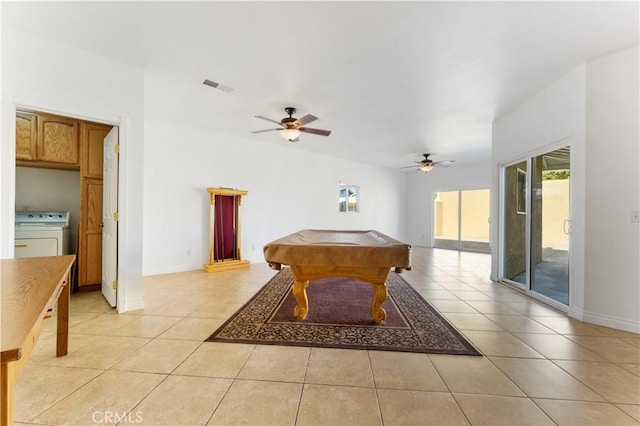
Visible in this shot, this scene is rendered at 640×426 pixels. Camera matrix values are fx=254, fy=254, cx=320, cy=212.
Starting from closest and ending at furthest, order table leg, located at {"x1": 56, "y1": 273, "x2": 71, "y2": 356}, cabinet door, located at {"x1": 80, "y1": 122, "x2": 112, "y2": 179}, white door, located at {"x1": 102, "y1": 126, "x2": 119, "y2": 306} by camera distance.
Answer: table leg, located at {"x1": 56, "y1": 273, "x2": 71, "y2": 356}
white door, located at {"x1": 102, "y1": 126, "x2": 119, "y2": 306}
cabinet door, located at {"x1": 80, "y1": 122, "x2": 112, "y2": 179}

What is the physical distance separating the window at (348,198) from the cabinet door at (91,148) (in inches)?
214

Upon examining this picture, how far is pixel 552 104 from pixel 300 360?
406cm

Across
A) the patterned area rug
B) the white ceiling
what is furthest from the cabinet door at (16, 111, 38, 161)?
the patterned area rug

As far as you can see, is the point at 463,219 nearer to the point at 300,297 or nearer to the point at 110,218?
the point at 300,297

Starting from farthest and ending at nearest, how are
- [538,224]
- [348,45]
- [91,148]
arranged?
[538,224] → [91,148] → [348,45]

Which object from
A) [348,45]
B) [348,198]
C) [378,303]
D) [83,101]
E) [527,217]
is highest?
[348,45]

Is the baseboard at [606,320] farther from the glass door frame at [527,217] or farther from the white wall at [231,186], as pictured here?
the white wall at [231,186]

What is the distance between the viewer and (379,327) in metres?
2.46

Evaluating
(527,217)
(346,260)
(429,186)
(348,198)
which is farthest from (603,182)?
(429,186)

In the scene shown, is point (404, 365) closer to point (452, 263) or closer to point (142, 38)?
point (142, 38)

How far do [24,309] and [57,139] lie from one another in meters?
3.33

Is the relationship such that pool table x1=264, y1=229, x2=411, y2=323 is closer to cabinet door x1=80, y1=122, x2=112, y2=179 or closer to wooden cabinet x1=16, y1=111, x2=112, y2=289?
wooden cabinet x1=16, y1=111, x2=112, y2=289

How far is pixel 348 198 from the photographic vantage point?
7.89 m

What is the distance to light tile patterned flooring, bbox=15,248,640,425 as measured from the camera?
1370 mm
